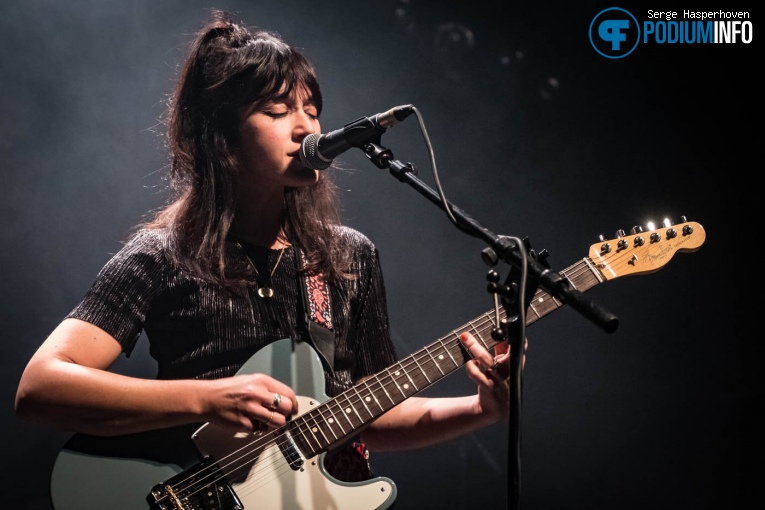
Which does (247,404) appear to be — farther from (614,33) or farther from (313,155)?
(614,33)

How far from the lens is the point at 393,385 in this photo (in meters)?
1.81

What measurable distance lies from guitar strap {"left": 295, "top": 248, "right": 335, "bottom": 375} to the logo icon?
203 centimetres

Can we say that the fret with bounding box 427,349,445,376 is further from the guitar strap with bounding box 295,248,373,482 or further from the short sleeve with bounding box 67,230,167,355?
the short sleeve with bounding box 67,230,167,355

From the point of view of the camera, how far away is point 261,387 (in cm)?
158

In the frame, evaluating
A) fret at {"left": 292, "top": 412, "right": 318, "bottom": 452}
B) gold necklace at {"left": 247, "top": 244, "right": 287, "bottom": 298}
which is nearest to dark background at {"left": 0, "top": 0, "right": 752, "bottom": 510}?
gold necklace at {"left": 247, "top": 244, "right": 287, "bottom": 298}

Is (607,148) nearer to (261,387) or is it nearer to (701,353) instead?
(701,353)

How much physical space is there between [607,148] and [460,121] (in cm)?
74

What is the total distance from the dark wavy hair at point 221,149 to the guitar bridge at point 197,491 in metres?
0.56

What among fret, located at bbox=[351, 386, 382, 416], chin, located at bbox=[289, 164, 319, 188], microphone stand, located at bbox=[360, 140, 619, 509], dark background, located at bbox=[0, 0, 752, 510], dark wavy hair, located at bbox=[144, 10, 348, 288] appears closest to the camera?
microphone stand, located at bbox=[360, 140, 619, 509]

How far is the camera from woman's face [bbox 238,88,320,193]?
193 cm

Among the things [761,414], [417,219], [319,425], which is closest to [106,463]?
[319,425]

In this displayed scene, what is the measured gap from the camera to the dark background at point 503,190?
2.62m

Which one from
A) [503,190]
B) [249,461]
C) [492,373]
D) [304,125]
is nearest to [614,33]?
[503,190]

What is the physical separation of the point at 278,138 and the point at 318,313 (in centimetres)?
55
